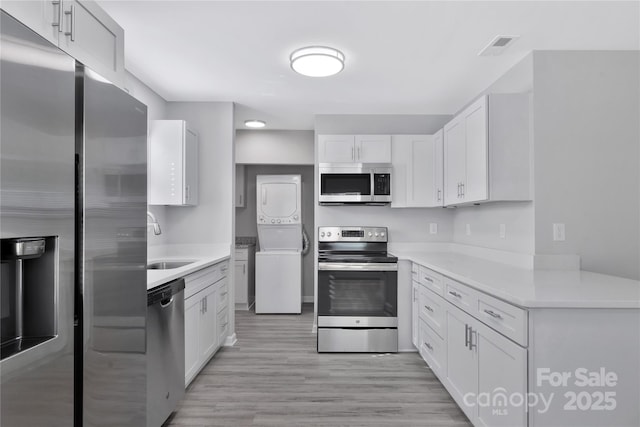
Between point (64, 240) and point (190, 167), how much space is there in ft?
7.91

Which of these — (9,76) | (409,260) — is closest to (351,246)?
(409,260)

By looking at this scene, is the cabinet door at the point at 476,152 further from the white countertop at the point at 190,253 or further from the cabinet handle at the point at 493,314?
the white countertop at the point at 190,253

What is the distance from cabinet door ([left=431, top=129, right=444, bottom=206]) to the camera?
11.8 ft

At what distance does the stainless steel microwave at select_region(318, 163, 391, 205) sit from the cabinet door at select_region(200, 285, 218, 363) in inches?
60.3

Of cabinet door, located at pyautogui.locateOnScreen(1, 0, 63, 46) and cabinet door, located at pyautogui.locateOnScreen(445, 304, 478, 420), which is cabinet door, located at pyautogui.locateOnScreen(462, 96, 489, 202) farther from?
cabinet door, located at pyautogui.locateOnScreen(1, 0, 63, 46)

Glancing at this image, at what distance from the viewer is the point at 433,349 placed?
2.82 metres

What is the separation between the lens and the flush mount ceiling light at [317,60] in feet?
8.19

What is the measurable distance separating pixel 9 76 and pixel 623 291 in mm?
2457

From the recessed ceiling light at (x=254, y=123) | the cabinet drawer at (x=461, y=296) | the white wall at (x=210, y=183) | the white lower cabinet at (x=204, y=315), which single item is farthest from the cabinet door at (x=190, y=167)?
the cabinet drawer at (x=461, y=296)

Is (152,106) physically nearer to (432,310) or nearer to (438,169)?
(438,169)

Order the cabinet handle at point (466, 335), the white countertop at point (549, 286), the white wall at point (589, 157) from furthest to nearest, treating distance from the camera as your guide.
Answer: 1. the white wall at point (589, 157)
2. the cabinet handle at point (466, 335)
3. the white countertop at point (549, 286)

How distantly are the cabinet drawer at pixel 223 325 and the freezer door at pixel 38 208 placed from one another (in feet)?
7.01

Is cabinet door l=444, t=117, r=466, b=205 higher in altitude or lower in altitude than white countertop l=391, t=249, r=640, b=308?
higher

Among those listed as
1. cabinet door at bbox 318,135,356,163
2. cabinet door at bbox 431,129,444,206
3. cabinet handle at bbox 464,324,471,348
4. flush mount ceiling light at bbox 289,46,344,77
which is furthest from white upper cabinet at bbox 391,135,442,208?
cabinet handle at bbox 464,324,471,348
